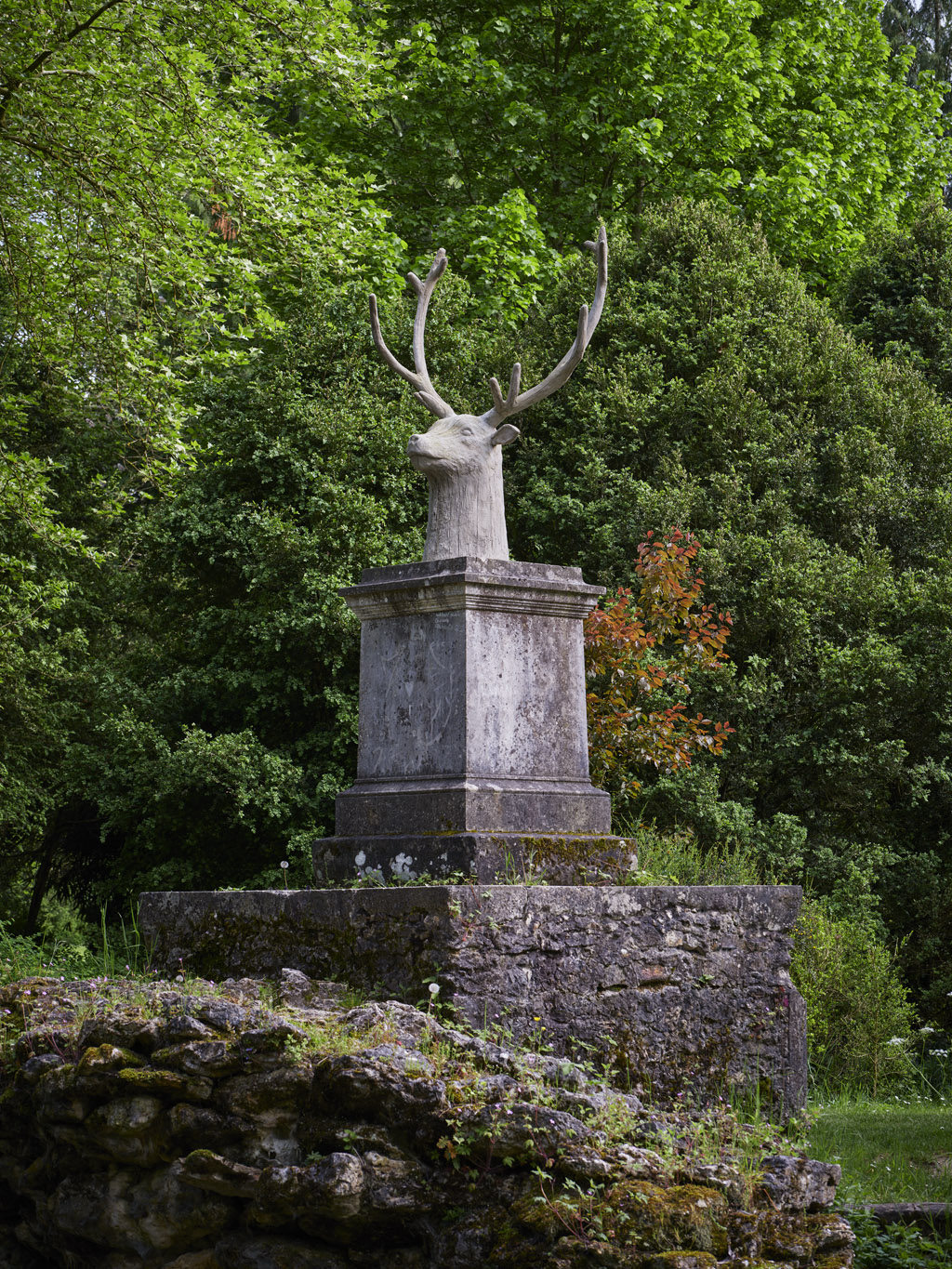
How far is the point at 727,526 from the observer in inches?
476

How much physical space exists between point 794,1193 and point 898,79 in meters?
18.4

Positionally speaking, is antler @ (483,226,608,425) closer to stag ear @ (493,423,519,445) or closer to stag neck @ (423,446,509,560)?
stag ear @ (493,423,519,445)

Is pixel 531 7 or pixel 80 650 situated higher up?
pixel 531 7

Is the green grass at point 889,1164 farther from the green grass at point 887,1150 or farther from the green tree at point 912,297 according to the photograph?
the green tree at point 912,297

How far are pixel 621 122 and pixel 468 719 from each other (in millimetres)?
12130

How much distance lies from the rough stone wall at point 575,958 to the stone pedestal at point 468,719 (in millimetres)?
483

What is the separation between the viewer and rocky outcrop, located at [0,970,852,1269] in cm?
362

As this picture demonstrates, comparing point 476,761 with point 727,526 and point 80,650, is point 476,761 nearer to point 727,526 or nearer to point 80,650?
point 727,526

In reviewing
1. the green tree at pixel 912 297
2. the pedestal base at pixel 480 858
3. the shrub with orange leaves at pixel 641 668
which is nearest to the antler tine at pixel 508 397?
the pedestal base at pixel 480 858

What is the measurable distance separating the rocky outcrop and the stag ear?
3.09 meters

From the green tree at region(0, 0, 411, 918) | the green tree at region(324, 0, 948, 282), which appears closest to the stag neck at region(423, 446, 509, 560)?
the green tree at region(0, 0, 411, 918)

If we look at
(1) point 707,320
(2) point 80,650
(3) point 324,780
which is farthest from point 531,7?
(3) point 324,780

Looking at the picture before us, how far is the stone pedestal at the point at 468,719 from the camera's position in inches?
228

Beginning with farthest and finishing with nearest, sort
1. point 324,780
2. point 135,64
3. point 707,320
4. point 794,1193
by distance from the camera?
point 707,320
point 324,780
point 135,64
point 794,1193
